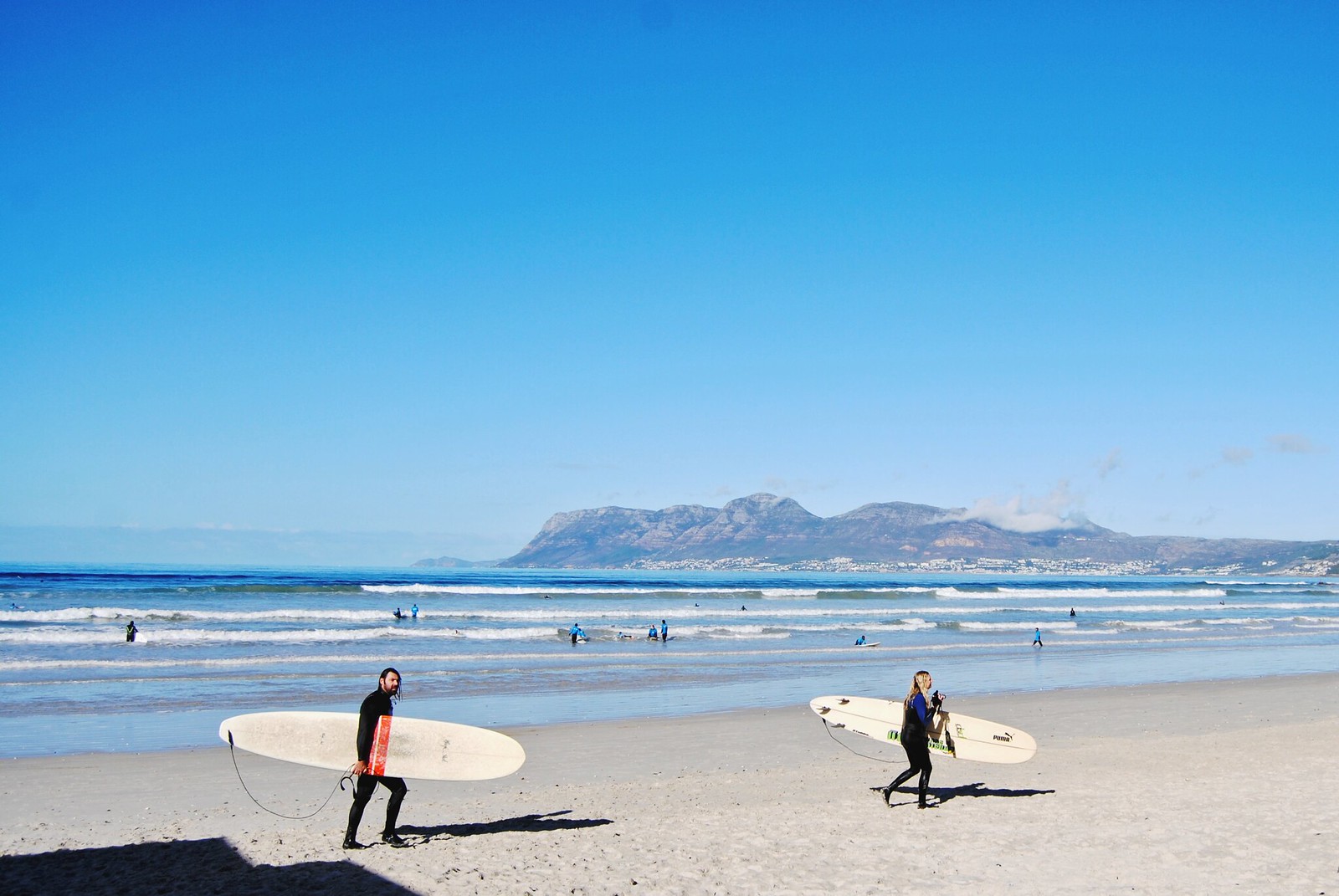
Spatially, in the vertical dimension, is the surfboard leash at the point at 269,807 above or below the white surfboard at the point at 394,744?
below

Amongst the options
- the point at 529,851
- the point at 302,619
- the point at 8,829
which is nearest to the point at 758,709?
the point at 529,851

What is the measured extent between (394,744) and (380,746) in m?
1.33

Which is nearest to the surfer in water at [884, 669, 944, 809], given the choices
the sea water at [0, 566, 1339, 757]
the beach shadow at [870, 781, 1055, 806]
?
the beach shadow at [870, 781, 1055, 806]

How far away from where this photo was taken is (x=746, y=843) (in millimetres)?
8781

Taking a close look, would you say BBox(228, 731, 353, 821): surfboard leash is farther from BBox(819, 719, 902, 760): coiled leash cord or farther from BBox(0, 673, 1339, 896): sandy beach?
BBox(819, 719, 902, 760): coiled leash cord

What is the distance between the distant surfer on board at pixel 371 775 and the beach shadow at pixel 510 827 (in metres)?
0.56

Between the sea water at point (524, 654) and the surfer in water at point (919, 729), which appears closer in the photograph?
the surfer in water at point (919, 729)

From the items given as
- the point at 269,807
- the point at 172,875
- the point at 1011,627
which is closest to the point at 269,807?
the point at 269,807

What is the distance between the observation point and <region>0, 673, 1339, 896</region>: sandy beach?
7738 mm

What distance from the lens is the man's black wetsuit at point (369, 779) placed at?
331 inches

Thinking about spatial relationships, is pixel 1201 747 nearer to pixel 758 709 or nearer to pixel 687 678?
pixel 758 709

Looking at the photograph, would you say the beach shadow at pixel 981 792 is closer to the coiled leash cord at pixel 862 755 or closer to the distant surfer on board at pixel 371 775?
the coiled leash cord at pixel 862 755

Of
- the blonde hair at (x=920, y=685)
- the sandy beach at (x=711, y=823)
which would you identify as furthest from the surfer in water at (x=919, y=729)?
the sandy beach at (x=711, y=823)

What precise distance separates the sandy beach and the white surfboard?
508 mm
